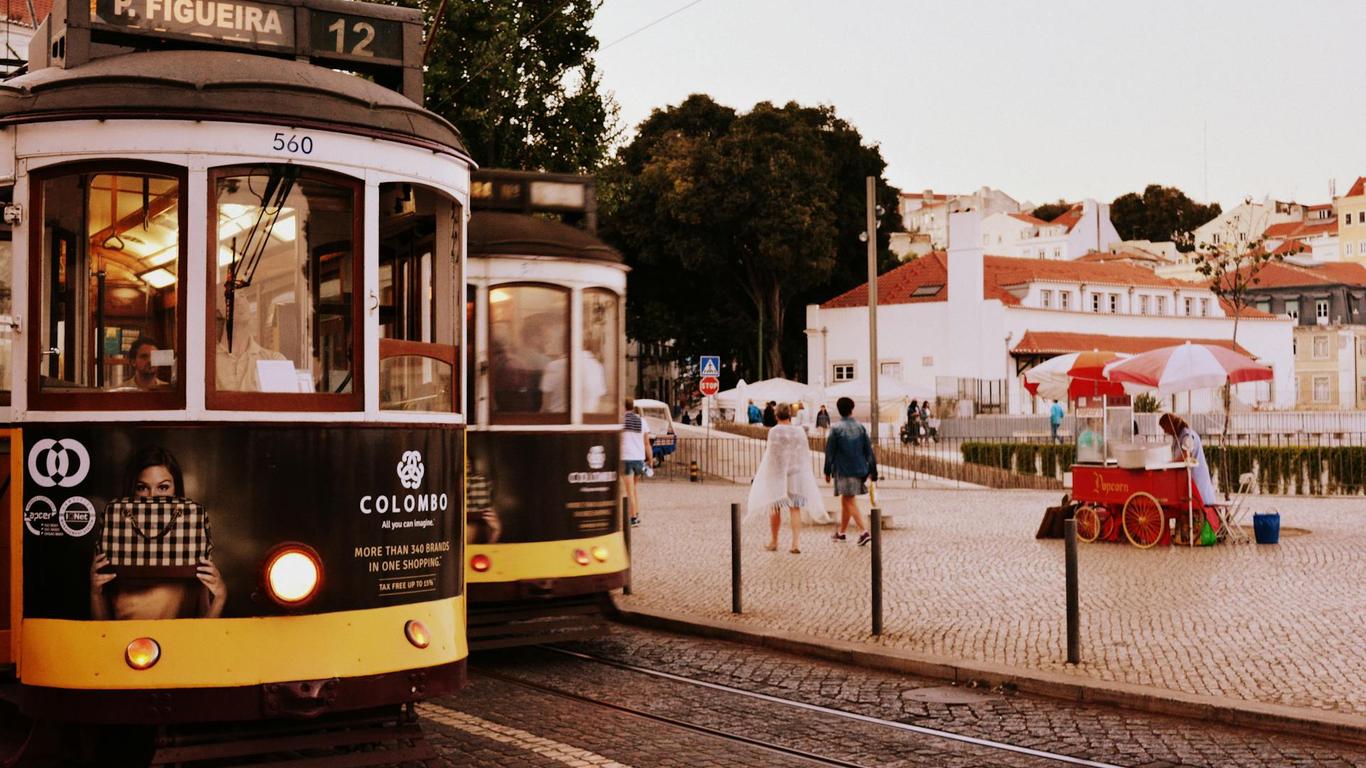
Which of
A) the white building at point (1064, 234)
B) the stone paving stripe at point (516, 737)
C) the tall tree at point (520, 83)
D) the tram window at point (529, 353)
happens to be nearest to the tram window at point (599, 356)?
the tram window at point (529, 353)

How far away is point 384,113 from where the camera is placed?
682cm

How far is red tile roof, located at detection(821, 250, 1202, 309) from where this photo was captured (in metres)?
66.1

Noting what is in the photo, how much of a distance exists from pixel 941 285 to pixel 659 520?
1751 inches

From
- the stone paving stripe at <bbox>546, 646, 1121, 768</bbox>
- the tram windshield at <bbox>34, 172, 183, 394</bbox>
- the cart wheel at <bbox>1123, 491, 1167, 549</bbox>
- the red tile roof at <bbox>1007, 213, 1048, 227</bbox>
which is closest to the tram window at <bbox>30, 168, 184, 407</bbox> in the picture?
the tram windshield at <bbox>34, 172, 183, 394</bbox>

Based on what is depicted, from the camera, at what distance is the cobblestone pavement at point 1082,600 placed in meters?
10.1

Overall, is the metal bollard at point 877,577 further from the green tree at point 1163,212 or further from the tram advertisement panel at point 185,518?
the green tree at point 1163,212

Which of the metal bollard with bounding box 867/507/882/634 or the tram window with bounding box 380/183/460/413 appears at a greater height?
the tram window with bounding box 380/183/460/413

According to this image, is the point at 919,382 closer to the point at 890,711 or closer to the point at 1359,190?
the point at 890,711

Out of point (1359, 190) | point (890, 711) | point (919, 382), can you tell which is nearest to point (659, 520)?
point (890, 711)

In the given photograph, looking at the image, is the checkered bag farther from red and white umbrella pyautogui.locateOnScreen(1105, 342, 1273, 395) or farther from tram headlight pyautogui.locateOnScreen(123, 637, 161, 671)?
red and white umbrella pyautogui.locateOnScreen(1105, 342, 1273, 395)

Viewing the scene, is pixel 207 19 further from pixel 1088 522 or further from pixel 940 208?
pixel 940 208

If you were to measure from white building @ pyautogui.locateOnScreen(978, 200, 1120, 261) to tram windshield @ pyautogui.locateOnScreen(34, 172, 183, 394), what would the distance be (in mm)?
108693

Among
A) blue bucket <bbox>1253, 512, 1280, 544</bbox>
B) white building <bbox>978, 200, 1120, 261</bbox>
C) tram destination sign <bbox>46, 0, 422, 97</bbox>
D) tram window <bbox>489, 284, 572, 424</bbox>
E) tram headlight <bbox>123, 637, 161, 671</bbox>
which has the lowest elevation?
blue bucket <bbox>1253, 512, 1280, 544</bbox>

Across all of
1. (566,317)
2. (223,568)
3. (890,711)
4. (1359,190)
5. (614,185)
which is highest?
(1359,190)
